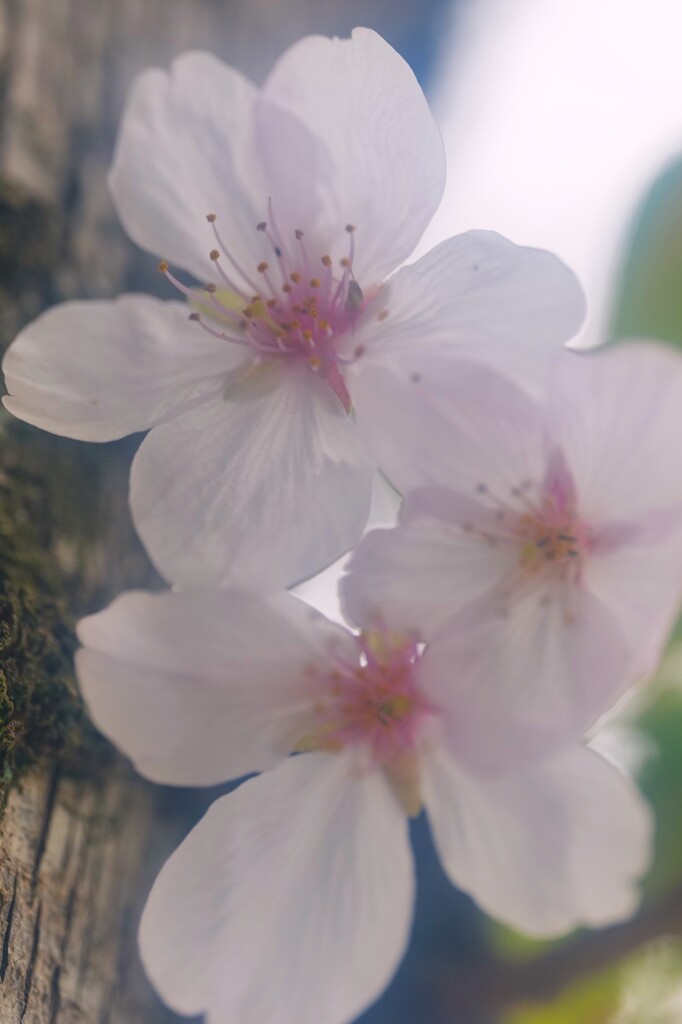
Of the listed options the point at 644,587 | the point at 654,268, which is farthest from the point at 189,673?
the point at 654,268

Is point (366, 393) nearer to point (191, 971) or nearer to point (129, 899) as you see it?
point (191, 971)

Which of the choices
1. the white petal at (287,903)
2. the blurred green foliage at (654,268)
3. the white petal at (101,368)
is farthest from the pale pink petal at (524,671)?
the blurred green foliage at (654,268)

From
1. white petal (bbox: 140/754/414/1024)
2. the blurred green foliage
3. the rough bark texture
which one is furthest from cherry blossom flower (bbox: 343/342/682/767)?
the blurred green foliage

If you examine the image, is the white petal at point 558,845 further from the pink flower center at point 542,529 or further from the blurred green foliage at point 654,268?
the blurred green foliage at point 654,268

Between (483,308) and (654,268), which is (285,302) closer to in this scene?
(483,308)

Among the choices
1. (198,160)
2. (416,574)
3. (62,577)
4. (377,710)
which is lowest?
(62,577)

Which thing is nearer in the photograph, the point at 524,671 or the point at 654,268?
the point at 524,671

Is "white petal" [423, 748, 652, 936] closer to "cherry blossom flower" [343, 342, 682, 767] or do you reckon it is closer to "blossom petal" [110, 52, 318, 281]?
"cherry blossom flower" [343, 342, 682, 767]
